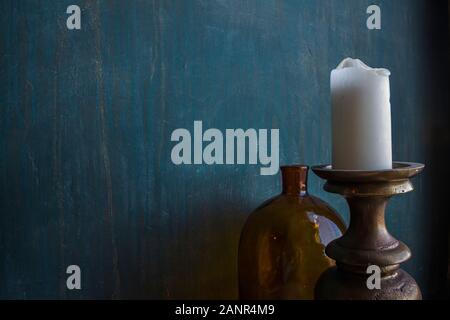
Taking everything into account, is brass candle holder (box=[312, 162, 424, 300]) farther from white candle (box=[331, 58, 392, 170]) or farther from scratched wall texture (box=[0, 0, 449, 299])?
scratched wall texture (box=[0, 0, 449, 299])

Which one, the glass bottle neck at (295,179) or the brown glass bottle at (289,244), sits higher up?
the glass bottle neck at (295,179)

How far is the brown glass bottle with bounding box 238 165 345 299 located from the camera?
24.1 inches

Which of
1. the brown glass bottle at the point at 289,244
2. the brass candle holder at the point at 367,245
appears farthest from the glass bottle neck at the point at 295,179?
the brass candle holder at the point at 367,245

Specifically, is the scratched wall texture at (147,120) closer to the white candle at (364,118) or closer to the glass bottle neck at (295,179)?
the glass bottle neck at (295,179)

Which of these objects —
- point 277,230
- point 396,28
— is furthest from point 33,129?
point 396,28

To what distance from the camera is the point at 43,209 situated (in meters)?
0.71

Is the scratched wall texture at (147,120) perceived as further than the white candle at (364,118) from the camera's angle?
Yes

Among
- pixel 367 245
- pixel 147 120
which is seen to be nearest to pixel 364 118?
pixel 367 245

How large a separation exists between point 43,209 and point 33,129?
5.3 inches

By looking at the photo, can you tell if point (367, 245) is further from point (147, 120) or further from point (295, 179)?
point (147, 120)

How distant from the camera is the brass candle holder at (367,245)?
45 cm

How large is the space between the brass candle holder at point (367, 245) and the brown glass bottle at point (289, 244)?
0.12 m

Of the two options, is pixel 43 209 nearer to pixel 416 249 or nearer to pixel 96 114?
pixel 96 114

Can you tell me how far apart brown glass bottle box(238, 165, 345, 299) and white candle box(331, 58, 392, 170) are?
0.16 m
